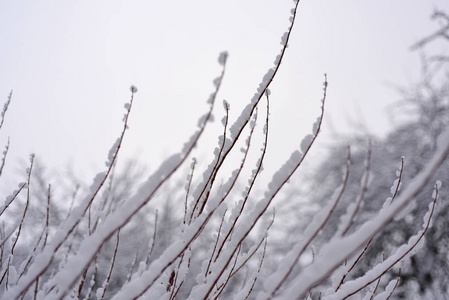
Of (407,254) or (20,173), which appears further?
(20,173)

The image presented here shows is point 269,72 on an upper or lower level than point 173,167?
upper

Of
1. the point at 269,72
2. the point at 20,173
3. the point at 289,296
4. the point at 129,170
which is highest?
the point at 20,173

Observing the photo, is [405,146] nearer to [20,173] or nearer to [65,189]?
[65,189]

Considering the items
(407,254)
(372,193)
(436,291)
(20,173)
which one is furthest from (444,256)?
(20,173)

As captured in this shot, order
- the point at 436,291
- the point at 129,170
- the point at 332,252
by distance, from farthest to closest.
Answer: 1. the point at 129,170
2. the point at 436,291
3. the point at 332,252

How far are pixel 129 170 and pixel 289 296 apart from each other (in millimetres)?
8696

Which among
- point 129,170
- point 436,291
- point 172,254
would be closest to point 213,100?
point 172,254

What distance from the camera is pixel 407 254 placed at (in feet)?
3.34

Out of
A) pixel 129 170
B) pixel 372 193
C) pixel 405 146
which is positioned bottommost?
pixel 372 193

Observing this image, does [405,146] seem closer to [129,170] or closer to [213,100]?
[213,100]

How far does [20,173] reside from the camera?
356 inches

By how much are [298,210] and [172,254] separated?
5.61 meters

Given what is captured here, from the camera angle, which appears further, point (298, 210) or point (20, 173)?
point (20, 173)

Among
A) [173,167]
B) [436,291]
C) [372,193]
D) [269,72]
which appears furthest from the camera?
[372,193]
